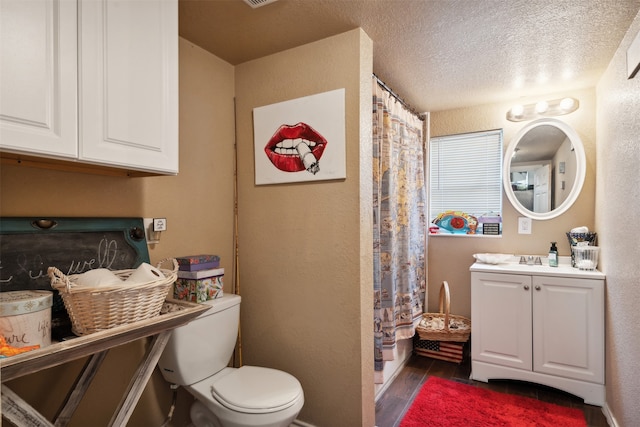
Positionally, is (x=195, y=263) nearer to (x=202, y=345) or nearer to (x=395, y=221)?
(x=202, y=345)

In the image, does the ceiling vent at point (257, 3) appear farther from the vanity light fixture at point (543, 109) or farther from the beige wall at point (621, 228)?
the vanity light fixture at point (543, 109)

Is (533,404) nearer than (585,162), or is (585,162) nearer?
(533,404)

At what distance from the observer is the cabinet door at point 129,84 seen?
1.20 meters

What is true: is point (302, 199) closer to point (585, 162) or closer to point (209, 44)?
point (209, 44)

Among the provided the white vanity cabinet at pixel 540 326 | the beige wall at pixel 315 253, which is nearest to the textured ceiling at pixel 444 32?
the beige wall at pixel 315 253

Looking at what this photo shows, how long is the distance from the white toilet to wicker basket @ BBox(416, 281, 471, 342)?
1593 mm

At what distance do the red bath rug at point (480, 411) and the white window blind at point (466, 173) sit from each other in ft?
5.06

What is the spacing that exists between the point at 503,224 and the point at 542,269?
599 mm

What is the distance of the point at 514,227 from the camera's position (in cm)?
305

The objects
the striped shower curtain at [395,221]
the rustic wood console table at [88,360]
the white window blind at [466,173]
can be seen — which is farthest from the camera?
the white window blind at [466,173]

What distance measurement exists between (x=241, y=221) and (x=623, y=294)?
2276mm

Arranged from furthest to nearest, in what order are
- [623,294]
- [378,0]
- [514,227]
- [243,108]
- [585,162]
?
1. [514,227]
2. [585,162]
3. [243,108]
4. [623,294]
5. [378,0]

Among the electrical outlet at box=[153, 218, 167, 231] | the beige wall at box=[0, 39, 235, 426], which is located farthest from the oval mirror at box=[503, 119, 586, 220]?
the electrical outlet at box=[153, 218, 167, 231]

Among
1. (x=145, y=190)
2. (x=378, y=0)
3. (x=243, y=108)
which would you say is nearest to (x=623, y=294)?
(x=378, y=0)
